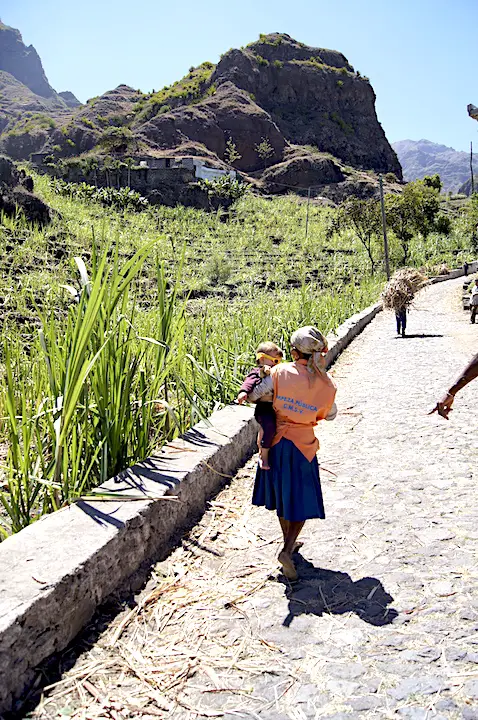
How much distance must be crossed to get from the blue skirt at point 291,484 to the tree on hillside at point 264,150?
75165mm

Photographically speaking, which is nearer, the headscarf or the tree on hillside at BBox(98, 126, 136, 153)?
the headscarf

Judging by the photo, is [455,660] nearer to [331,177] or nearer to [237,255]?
[237,255]

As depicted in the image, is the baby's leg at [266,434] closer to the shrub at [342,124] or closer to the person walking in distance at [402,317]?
the person walking in distance at [402,317]

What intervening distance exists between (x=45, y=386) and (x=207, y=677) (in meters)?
2.22

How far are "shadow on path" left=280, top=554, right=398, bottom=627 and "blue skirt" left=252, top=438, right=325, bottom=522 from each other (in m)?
0.27

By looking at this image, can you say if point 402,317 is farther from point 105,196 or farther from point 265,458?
point 105,196

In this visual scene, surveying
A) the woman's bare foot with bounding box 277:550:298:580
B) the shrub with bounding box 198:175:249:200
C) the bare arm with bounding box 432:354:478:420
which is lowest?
the woman's bare foot with bounding box 277:550:298:580

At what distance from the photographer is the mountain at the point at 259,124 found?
69125mm

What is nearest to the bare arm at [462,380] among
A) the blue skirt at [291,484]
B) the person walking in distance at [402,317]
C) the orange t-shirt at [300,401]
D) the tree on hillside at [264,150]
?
the orange t-shirt at [300,401]

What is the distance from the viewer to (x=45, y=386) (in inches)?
149

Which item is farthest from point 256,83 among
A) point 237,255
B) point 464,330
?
point 464,330

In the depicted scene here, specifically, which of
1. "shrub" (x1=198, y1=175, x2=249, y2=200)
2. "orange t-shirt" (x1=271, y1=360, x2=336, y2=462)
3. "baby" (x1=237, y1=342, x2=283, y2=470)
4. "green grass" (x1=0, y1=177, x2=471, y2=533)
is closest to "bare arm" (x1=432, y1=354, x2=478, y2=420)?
"orange t-shirt" (x1=271, y1=360, x2=336, y2=462)

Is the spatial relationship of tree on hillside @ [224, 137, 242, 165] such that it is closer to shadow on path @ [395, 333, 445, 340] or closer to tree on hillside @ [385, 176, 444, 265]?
tree on hillside @ [385, 176, 444, 265]

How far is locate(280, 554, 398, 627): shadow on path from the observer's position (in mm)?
2432
